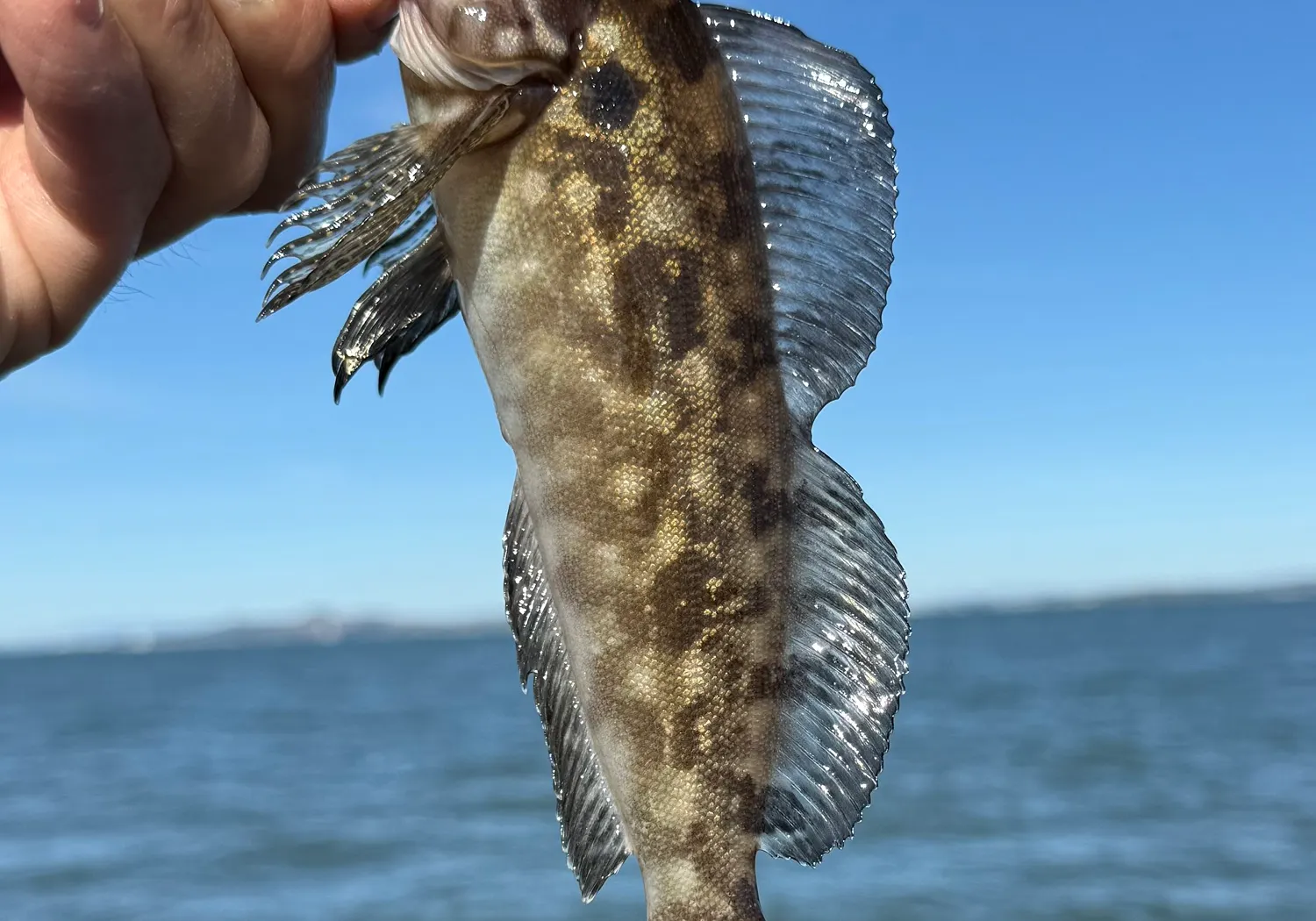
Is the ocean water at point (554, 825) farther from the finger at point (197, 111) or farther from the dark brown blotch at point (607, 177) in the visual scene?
the dark brown blotch at point (607, 177)

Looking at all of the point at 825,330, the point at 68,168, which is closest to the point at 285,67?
the point at 68,168

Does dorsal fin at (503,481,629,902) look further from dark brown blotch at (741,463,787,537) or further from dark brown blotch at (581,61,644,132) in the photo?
dark brown blotch at (581,61,644,132)

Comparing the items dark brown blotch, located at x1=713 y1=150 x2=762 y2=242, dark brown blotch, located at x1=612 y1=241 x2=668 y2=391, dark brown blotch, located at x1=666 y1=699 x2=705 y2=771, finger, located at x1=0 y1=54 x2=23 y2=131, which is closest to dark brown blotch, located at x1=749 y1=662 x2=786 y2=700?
dark brown blotch, located at x1=666 y1=699 x2=705 y2=771

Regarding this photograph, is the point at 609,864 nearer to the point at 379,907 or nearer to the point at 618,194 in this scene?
the point at 618,194

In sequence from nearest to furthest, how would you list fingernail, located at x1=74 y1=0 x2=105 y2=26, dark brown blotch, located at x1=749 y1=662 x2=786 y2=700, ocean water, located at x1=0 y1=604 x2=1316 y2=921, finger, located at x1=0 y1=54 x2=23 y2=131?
1. fingernail, located at x1=74 y1=0 x2=105 y2=26
2. dark brown blotch, located at x1=749 y1=662 x2=786 y2=700
3. finger, located at x1=0 y1=54 x2=23 y2=131
4. ocean water, located at x1=0 y1=604 x2=1316 y2=921

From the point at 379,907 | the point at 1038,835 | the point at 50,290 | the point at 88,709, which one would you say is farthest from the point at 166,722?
the point at 50,290

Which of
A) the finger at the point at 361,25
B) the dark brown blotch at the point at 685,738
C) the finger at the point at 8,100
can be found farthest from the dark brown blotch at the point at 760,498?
the finger at the point at 8,100

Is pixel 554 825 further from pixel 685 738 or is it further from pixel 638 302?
pixel 638 302
